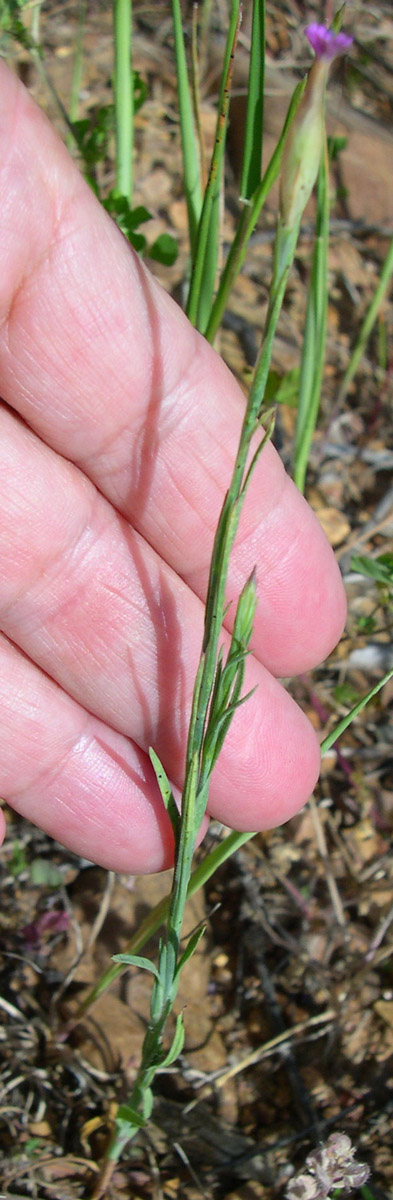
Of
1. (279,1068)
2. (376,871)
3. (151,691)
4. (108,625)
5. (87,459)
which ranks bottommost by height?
(279,1068)

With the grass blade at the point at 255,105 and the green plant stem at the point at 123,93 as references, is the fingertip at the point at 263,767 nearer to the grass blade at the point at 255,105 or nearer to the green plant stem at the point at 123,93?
the grass blade at the point at 255,105

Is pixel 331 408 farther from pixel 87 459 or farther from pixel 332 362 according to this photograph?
pixel 87 459

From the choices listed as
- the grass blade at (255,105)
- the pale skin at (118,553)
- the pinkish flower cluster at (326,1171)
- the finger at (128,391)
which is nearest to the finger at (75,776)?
the pale skin at (118,553)

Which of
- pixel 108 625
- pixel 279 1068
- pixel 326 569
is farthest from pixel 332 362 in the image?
pixel 279 1068

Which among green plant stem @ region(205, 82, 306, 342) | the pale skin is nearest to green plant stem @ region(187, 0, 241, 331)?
green plant stem @ region(205, 82, 306, 342)

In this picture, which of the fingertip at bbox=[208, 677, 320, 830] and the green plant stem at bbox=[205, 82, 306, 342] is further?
the fingertip at bbox=[208, 677, 320, 830]

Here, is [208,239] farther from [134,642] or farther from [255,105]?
[134,642]

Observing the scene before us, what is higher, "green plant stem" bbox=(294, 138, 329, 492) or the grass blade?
the grass blade

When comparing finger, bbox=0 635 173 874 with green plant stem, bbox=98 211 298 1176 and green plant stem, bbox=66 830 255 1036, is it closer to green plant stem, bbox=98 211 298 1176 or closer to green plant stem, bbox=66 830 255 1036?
green plant stem, bbox=66 830 255 1036
